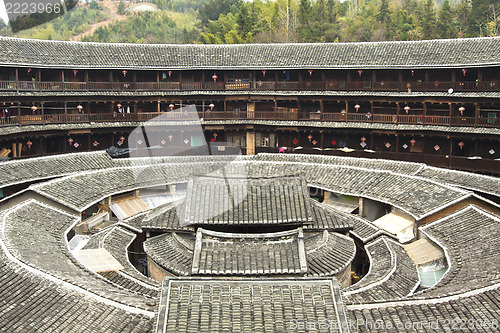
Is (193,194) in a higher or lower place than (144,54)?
lower

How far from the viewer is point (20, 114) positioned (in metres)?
46.8

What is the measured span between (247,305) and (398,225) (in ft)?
61.2

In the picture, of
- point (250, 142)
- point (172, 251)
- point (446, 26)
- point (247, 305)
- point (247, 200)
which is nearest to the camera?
point (247, 305)

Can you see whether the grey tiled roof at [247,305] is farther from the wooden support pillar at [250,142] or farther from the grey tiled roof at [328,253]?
the wooden support pillar at [250,142]

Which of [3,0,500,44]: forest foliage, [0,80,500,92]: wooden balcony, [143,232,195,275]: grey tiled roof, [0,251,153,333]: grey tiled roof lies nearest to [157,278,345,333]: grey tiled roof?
[0,251,153,333]: grey tiled roof

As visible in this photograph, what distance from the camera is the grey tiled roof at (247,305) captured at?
44.0 ft

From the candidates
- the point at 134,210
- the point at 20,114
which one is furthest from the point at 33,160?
the point at 20,114

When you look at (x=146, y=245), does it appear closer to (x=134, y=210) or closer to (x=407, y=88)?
(x=134, y=210)

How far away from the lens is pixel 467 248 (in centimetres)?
2372

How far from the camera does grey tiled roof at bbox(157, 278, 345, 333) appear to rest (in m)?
13.4

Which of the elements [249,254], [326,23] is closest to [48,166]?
[249,254]

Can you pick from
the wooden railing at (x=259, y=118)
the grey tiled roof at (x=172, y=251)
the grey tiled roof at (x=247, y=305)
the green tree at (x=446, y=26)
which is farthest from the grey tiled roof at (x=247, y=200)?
the green tree at (x=446, y=26)

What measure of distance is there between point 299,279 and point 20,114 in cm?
3919

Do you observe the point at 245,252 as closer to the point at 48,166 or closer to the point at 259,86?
the point at 48,166
